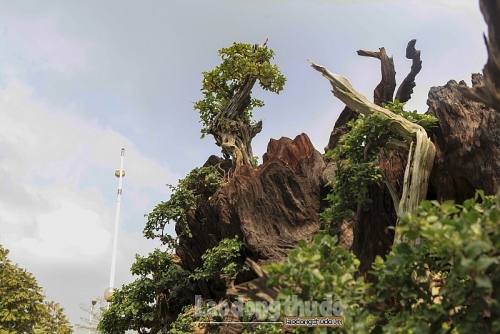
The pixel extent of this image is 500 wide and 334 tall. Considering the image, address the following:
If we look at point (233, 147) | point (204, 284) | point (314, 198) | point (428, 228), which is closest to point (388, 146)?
point (314, 198)

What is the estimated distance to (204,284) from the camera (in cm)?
1198

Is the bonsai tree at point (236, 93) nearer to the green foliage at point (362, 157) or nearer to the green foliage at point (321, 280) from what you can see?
the green foliage at point (362, 157)

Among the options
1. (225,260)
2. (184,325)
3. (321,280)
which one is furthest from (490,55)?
(184,325)

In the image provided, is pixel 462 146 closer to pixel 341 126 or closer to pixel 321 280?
pixel 321 280

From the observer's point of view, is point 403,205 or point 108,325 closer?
point 403,205

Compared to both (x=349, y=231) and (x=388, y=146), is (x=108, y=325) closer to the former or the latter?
(x=349, y=231)

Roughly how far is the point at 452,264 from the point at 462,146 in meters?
4.56

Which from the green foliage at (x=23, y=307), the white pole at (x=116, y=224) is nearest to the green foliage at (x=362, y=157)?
the green foliage at (x=23, y=307)

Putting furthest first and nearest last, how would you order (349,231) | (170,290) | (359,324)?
1. (170,290)
2. (349,231)
3. (359,324)

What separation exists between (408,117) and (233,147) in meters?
7.92

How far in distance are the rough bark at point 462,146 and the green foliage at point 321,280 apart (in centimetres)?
417

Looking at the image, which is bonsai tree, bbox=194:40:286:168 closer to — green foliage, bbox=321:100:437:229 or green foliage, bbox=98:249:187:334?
green foliage, bbox=98:249:187:334


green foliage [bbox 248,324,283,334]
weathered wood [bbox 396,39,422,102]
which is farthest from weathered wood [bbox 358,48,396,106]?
green foliage [bbox 248,324,283,334]

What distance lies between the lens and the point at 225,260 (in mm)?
10562
